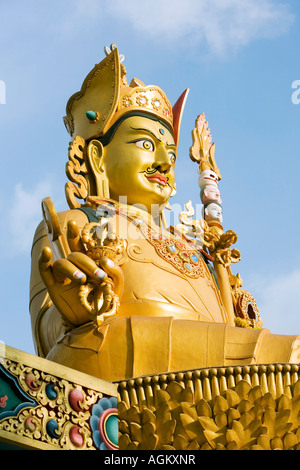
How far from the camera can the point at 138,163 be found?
750 cm

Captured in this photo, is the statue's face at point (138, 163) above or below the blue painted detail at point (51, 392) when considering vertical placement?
above

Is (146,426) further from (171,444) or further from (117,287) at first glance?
(117,287)

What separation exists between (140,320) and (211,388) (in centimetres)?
102

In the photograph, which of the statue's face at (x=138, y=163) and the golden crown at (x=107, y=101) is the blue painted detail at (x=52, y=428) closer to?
the statue's face at (x=138, y=163)

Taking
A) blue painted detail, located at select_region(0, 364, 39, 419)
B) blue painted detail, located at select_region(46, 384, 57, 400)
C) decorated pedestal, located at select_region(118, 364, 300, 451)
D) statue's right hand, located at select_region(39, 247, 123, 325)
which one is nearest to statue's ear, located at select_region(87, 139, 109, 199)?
statue's right hand, located at select_region(39, 247, 123, 325)

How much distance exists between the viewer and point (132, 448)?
4.84 meters

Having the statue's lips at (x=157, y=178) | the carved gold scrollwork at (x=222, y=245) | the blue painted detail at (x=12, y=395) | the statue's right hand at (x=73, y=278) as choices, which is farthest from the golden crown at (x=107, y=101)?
the blue painted detail at (x=12, y=395)

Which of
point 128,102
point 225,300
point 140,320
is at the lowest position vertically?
point 140,320

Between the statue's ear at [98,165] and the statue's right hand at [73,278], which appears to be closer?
the statue's right hand at [73,278]

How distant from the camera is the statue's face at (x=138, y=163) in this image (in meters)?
7.52

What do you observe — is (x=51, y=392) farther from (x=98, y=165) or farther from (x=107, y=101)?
(x=107, y=101)

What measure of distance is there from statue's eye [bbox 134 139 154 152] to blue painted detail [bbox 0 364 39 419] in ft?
12.5

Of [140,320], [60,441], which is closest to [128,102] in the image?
[140,320]

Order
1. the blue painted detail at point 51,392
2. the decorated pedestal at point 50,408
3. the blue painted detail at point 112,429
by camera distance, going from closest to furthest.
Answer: the decorated pedestal at point 50,408 → the blue painted detail at point 51,392 → the blue painted detail at point 112,429
